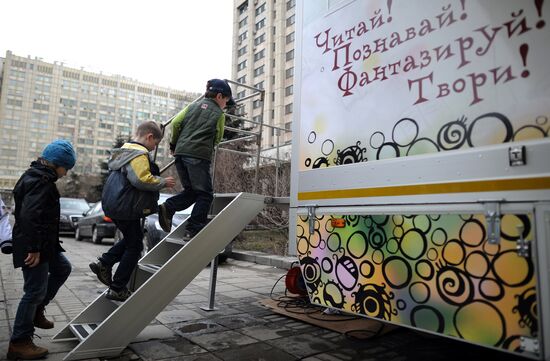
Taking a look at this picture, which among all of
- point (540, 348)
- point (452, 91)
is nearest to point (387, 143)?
point (452, 91)

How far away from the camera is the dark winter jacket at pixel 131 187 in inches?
128

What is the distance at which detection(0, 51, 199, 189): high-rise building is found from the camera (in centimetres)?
9394

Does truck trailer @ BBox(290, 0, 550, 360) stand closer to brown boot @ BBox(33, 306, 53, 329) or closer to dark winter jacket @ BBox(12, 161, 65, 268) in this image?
dark winter jacket @ BBox(12, 161, 65, 268)

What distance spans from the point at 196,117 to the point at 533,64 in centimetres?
274

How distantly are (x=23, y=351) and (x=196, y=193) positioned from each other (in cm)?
180

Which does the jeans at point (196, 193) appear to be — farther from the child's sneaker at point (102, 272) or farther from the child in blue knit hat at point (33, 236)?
the child in blue knit hat at point (33, 236)

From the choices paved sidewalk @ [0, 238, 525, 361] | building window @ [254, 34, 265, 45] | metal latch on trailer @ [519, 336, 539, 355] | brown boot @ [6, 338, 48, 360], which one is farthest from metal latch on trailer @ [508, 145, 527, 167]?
building window @ [254, 34, 265, 45]

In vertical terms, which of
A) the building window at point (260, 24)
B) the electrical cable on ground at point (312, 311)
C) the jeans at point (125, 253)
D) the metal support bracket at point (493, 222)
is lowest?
the electrical cable on ground at point (312, 311)

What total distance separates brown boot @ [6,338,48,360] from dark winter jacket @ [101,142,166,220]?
111 centimetres

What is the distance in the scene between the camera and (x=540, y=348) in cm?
171

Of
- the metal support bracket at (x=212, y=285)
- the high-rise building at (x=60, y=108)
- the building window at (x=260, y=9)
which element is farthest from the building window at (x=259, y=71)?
the metal support bracket at (x=212, y=285)

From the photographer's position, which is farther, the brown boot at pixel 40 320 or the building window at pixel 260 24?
the building window at pixel 260 24

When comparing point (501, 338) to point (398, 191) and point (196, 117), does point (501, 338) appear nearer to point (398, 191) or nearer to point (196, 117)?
point (398, 191)

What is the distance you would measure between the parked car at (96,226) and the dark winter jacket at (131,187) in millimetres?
8802
